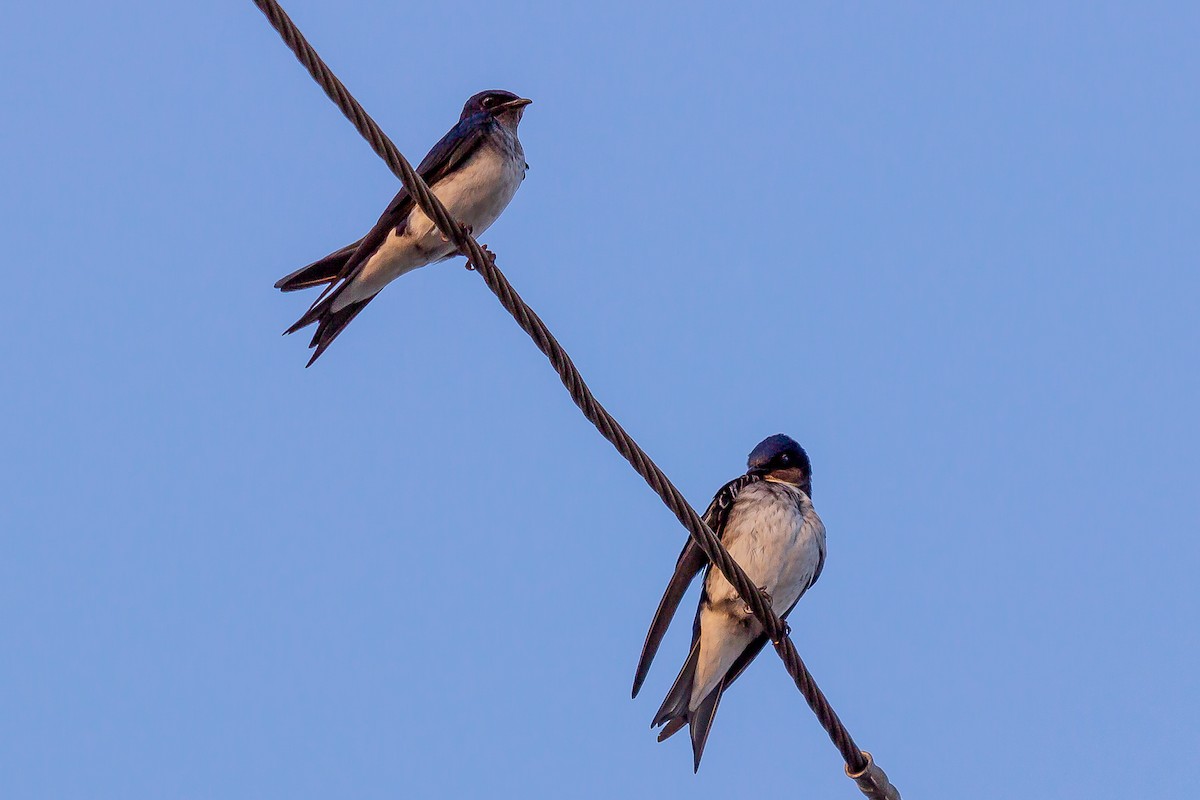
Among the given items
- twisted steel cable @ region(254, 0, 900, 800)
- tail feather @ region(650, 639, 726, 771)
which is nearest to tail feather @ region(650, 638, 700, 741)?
tail feather @ region(650, 639, 726, 771)

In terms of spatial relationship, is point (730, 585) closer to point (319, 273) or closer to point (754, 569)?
point (754, 569)

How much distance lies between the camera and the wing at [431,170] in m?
5.55

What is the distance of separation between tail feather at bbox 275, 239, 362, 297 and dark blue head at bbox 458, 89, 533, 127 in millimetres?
918

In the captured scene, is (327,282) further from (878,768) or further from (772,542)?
(878,768)

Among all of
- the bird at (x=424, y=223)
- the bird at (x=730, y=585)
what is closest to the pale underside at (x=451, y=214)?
the bird at (x=424, y=223)

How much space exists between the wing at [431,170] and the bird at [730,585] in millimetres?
1484

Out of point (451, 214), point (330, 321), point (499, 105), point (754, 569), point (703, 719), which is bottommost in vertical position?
point (703, 719)

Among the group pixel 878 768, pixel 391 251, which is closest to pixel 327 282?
pixel 391 251

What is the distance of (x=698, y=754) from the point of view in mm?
5539

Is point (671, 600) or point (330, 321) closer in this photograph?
point (671, 600)

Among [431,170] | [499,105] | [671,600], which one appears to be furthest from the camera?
[499,105]

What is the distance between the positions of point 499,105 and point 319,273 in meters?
1.13

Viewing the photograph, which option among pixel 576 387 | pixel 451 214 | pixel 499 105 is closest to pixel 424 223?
pixel 451 214

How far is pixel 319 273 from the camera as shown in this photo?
18.8 feet
